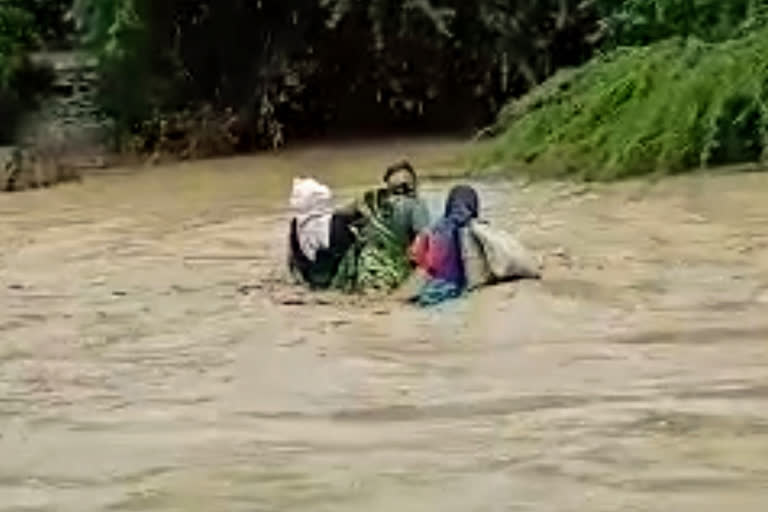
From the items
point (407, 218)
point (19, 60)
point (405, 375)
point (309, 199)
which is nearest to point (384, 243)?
point (407, 218)

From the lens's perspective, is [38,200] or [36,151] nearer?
[38,200]

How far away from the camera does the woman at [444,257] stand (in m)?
9.31

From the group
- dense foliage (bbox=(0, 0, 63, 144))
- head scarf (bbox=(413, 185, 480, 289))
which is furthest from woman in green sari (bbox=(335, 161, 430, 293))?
dense foliage (bbox=(0, 0, 63, 144))

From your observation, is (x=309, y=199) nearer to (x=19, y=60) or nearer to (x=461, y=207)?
(x=461, y=207)

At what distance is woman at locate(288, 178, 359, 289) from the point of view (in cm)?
977

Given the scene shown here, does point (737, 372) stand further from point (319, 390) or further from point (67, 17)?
point (67, 17)

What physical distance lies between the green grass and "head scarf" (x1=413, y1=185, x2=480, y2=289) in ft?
11.8

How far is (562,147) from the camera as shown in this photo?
44.3 feet

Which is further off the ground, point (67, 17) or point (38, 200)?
point (67, 17)

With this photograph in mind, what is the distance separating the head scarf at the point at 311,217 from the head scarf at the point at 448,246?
1.81ft

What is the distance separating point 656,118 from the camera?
1296cm

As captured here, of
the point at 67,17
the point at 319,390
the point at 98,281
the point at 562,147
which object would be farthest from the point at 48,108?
the point at 319,390

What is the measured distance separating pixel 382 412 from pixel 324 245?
2.72 metres

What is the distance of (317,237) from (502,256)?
0.93 meters
